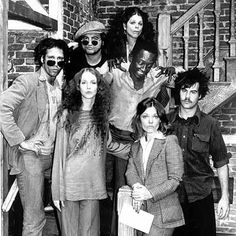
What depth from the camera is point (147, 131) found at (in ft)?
9.04

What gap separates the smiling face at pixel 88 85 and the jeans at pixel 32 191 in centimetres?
55

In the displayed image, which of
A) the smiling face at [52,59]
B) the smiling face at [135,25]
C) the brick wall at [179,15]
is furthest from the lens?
the brick wall at [179,15]

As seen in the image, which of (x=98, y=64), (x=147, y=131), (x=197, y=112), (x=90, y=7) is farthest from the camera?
(x=90, y=7)

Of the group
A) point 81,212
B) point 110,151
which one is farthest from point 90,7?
point 81,212

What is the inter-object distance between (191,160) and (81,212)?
80 centimetres

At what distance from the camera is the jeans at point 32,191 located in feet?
9.79

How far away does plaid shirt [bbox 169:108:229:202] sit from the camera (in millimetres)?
2832

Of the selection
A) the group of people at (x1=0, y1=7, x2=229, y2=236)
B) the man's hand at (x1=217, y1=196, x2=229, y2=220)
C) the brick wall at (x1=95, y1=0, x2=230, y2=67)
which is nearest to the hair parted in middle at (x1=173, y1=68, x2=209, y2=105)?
the group of people at (x1=0, y1=7, x2=229, y2=236)

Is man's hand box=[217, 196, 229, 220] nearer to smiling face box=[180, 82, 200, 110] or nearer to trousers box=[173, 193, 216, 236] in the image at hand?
trousers box=[173, 193, 216, 236]

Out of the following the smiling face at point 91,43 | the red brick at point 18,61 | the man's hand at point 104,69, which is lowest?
the man's hand at point 104,69

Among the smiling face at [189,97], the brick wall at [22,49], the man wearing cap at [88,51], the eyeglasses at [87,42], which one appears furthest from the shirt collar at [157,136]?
the brick wall at [22,49]

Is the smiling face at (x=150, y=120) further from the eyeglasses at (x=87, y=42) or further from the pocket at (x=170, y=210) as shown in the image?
the eyeglasses at (x=87, y=42)

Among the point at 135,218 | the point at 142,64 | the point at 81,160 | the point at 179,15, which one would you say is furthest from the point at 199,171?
the point at 179,15

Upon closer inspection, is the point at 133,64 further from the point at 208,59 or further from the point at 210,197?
the point at 208,59
